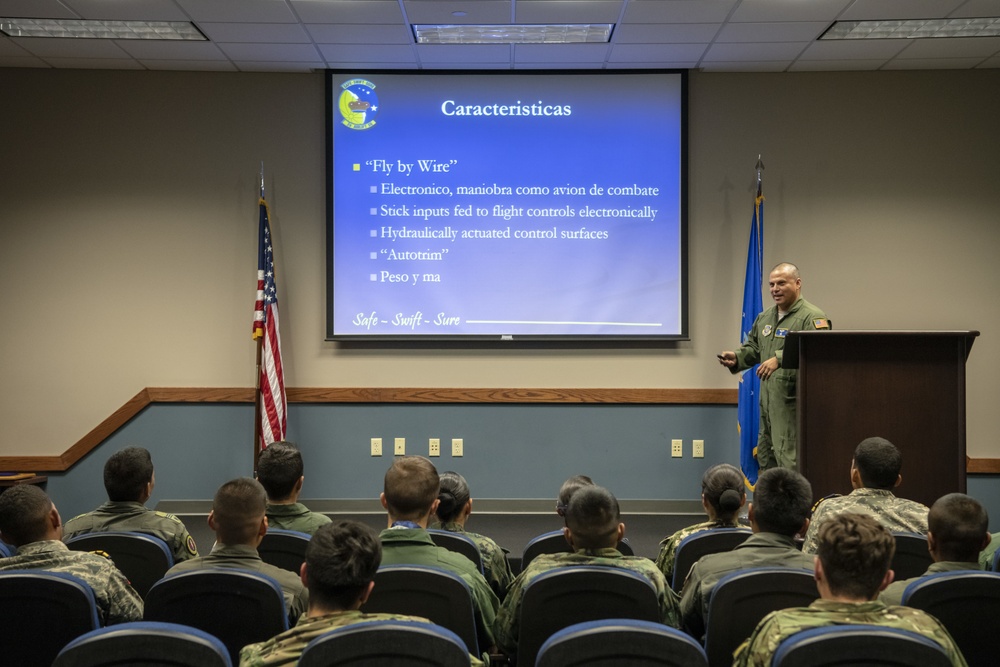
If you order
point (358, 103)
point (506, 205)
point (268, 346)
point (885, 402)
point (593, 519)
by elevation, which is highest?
point (358, 103)

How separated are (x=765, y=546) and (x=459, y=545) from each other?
992 mm

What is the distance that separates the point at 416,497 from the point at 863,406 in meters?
2.29

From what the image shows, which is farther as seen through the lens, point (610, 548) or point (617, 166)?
point (617, 166)

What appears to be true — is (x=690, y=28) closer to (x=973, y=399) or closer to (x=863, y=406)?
(x=863, y=406)

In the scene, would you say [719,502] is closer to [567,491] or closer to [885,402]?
[567,491]

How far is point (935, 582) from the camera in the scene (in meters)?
2.19

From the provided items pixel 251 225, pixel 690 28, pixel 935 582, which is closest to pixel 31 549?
pixel 935 582

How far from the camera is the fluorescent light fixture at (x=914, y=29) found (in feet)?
18.5

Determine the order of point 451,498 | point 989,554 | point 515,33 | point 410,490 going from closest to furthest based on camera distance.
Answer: point 410,490 → point 989,554 → point 451,498 → point 515,33

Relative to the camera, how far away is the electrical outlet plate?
6504 mm

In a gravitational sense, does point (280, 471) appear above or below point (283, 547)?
above

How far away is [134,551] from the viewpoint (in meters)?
2.87

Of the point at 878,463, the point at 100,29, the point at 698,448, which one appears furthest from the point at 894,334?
the point at 100,29

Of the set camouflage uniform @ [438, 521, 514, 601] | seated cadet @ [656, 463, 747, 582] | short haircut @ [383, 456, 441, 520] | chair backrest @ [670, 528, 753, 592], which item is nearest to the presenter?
seated cadet @ [656, 463, 747, 582]
